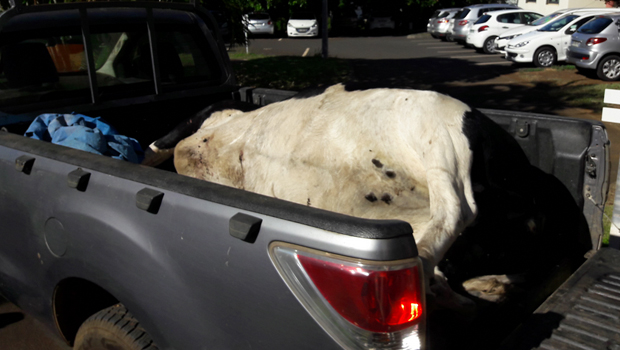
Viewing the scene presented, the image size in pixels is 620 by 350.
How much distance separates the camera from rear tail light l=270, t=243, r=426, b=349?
1412 millimetres

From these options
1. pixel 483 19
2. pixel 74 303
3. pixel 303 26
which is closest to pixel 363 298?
pixel 74 303

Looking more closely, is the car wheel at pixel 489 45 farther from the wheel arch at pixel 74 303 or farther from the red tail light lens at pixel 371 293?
the red tail light lens at pixel 371 293

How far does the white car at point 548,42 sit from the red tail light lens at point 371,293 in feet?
55.6

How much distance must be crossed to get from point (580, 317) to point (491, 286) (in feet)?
1.75

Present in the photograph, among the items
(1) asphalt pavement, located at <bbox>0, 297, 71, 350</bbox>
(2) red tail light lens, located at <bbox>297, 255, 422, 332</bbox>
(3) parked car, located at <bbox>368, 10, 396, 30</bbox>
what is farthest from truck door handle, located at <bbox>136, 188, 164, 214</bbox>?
(3) parked car, located at <bbox>368, 10, 396, 30</bbox>

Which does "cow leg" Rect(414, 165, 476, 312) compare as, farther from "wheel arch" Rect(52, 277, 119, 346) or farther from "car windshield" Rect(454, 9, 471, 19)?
"car windshield" Rect(454, 9, 471, 19)

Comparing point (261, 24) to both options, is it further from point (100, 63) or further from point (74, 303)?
point (74, 303)

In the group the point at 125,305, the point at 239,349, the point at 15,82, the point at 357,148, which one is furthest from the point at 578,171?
the point at 15,82

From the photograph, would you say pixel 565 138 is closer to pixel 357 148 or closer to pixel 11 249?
pixel 357 148

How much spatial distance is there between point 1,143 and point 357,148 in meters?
1.76

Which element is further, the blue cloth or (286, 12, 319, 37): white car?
(286, 12, 319, 37): white car

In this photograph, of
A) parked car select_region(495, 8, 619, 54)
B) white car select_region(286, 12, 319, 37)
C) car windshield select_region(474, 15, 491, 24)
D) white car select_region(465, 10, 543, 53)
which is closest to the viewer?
parked car select_region(495, 8, 619, 54)

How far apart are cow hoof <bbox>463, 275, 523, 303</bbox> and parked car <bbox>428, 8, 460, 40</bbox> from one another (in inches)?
1058

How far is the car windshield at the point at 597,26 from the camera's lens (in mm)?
13648
